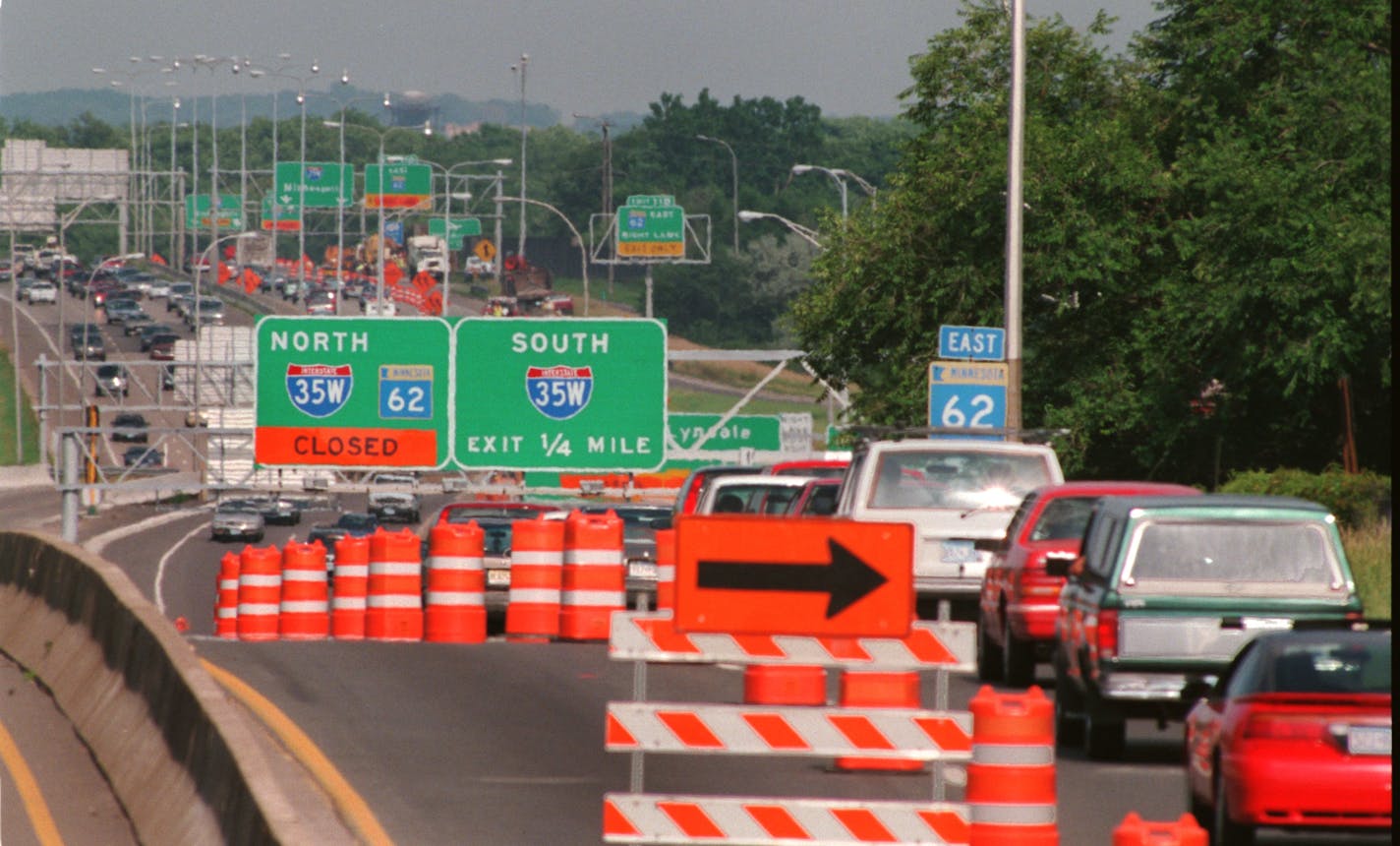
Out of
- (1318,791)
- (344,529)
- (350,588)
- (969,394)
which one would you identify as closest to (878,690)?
(1318,791)

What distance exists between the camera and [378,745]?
15039mm

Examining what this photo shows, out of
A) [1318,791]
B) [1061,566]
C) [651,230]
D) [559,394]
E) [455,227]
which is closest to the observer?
[1318,791]

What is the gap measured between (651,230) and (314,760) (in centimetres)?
9065

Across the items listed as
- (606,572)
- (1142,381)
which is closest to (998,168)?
(1142,381)

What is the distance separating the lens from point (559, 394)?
111 feet

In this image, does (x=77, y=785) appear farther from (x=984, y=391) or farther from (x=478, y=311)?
(x=478, y=311)

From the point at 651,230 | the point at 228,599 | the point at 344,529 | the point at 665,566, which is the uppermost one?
the point at 651,230

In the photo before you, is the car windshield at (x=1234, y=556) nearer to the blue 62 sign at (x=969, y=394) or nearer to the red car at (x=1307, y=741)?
the red car at (x=1307, y=741)

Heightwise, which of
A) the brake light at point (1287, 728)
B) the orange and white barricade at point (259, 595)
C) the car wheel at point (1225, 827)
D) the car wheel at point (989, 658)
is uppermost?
the brake light at point (1287, 728)

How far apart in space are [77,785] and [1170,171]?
32818mm

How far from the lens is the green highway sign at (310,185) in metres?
118

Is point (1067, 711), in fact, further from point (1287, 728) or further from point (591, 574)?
point (591, 574)

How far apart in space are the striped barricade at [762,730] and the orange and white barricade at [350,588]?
1419 cm

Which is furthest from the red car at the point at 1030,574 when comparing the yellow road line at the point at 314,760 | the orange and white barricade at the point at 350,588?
the orange and white barricade at the point at 350,588
